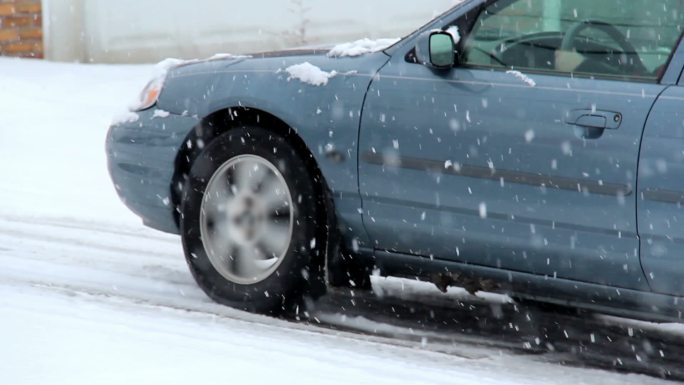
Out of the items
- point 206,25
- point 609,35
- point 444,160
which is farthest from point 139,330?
point 206,25

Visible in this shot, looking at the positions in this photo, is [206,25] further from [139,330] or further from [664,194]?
[664,194]

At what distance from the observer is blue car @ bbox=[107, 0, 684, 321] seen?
5551 millimetres

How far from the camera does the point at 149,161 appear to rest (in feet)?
22.5

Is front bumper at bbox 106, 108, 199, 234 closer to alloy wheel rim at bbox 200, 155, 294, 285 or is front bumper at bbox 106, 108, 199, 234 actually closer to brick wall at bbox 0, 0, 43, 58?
alloy wheel rim at bbox 200, 155, 294, 285

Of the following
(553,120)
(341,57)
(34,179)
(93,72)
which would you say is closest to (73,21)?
(93,72)

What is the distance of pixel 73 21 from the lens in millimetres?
16062

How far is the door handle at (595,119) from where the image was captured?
555 cm

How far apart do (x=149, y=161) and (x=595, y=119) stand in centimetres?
223

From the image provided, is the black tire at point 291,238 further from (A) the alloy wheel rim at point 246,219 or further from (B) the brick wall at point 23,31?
(B) the brick wall at point 23,31

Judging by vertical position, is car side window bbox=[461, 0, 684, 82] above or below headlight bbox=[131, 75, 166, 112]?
above

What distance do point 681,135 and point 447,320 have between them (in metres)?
1.76

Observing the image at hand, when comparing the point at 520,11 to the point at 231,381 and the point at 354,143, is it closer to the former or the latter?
the point at 354,143

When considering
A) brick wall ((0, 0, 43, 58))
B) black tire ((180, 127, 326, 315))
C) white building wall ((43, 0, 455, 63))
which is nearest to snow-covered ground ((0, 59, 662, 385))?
black tire ((180, 127, 326, 315))

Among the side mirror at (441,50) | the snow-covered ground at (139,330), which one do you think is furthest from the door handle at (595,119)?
the snow-covered ground at (139,330)
